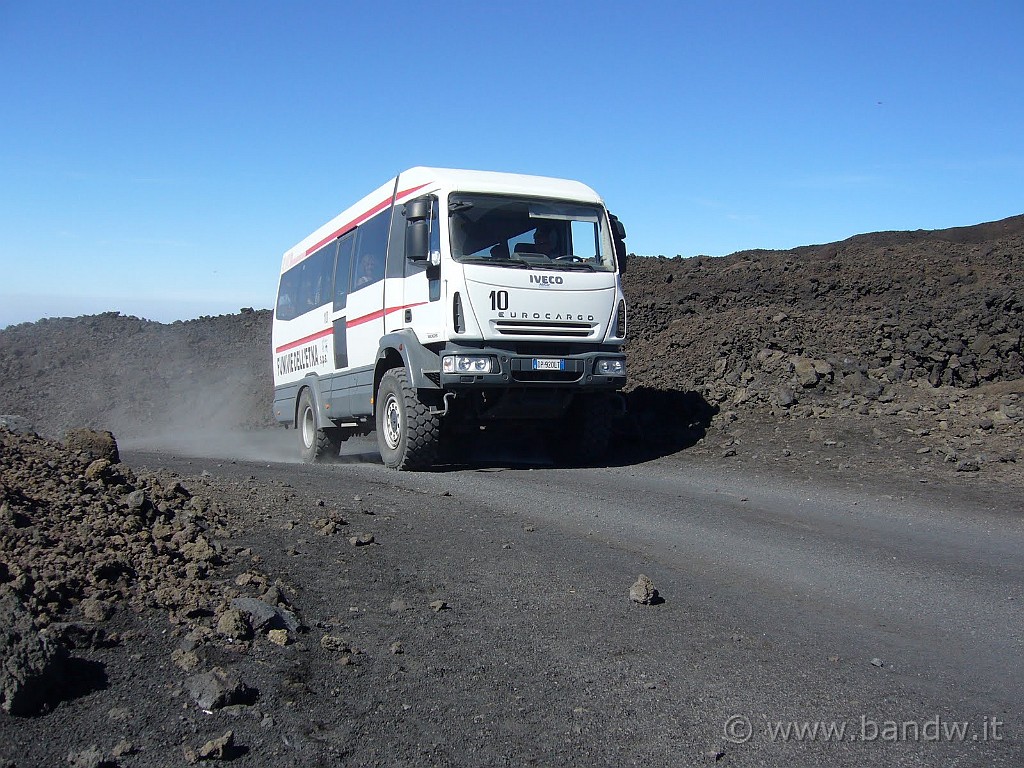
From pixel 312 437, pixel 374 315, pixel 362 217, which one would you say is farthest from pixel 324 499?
pixel 312 437

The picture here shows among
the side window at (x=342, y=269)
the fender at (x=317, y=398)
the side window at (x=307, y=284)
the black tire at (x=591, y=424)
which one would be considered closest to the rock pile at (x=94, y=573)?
the black tire at (x=591, y=424)

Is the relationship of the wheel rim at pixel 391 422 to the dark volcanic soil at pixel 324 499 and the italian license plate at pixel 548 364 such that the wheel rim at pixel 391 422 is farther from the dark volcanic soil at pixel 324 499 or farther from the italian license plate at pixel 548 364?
the dark volcanic soil at pixel 324 499

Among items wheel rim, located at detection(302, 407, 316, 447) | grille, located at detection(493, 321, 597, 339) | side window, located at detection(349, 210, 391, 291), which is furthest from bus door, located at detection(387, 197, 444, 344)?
wheel rim, located at detection(302, 407, 316, 447)

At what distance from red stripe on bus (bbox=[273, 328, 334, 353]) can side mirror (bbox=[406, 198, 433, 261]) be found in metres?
3.39

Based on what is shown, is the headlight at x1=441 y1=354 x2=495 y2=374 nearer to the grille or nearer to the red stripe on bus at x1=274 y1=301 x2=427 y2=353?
the grille

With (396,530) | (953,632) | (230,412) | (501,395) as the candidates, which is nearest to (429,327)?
(501,395)

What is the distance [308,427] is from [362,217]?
13.0ft

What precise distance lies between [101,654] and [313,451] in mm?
10520

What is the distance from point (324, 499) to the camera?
7895 mm

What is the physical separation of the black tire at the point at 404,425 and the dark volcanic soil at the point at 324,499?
2.18 m

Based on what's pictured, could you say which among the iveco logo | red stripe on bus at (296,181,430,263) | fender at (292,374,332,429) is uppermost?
red stripe on bus at (296,181,430,263)

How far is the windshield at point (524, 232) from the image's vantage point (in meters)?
10.4

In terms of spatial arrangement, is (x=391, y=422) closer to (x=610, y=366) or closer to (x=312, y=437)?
(x=610, y=366)

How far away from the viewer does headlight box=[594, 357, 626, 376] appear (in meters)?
10.9
